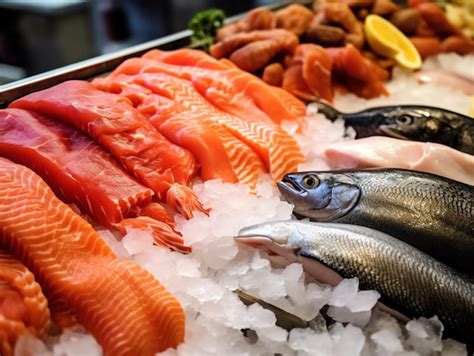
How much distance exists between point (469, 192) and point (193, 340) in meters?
0.92

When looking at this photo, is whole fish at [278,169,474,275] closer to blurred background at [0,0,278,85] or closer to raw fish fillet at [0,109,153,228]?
raw fish fillet at [0,109,153,228]

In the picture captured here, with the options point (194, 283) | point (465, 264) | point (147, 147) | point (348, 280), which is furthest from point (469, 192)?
point (147, 147)

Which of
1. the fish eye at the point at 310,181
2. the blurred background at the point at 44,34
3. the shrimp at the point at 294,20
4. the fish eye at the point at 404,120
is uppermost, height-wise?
the shrimp at the point at 294,20

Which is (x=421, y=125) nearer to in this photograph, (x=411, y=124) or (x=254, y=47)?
(x=411, y=124)

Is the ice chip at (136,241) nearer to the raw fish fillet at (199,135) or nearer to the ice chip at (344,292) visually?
the raw fish fillet at (199,135)

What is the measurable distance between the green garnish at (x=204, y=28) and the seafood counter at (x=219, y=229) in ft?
2.33

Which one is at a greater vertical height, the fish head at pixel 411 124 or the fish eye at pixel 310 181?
the fish eye at pixel 310 181

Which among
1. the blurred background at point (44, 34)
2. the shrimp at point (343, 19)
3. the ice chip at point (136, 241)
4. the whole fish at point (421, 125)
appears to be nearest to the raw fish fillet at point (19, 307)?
the ice chip at point (136, 241)

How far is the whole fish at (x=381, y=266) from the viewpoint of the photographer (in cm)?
132

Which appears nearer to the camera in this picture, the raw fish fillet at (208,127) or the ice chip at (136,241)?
the ice chip at (136,241)

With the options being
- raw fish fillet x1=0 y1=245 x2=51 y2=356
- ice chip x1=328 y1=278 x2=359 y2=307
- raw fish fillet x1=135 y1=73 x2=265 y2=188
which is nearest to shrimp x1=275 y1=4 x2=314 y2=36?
raw fish fillet x1=135 y1=73 x2=265 y2=188

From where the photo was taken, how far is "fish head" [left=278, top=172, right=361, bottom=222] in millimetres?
1646

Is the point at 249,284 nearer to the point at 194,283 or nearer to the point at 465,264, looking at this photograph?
the point at 194,283

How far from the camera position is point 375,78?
2.82m
